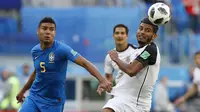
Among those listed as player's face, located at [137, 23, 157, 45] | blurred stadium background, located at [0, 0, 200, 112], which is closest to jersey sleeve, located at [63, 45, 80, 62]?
player's face, located at [137, 23, 157, 45]

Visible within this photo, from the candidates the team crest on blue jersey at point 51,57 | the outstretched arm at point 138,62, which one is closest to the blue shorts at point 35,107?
the team crest on blue jersey at point 51,57

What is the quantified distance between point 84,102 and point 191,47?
411 centimetres

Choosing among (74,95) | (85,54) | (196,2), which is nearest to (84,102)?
(74,95)

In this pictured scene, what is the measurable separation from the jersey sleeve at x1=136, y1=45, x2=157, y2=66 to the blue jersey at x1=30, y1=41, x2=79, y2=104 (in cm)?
107

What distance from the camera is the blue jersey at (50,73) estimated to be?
9.01 metres

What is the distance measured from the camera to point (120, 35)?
11422mm

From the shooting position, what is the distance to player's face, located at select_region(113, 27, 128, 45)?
36.9 feet

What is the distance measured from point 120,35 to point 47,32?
2632 millimetres

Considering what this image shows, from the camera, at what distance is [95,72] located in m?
8.45

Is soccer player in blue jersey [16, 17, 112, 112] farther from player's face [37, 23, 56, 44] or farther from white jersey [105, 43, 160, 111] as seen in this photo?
white jersey [105, 43, 160, 111]

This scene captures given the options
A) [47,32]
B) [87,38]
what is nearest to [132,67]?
[47,32]

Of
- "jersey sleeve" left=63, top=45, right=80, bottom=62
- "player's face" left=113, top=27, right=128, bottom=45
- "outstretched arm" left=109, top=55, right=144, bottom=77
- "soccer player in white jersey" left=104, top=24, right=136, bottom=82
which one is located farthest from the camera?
"player's face" left=113, top=27, right=128, bottom=45

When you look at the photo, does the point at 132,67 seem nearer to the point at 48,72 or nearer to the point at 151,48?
the point at 151,48

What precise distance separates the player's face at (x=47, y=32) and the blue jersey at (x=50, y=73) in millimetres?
117
